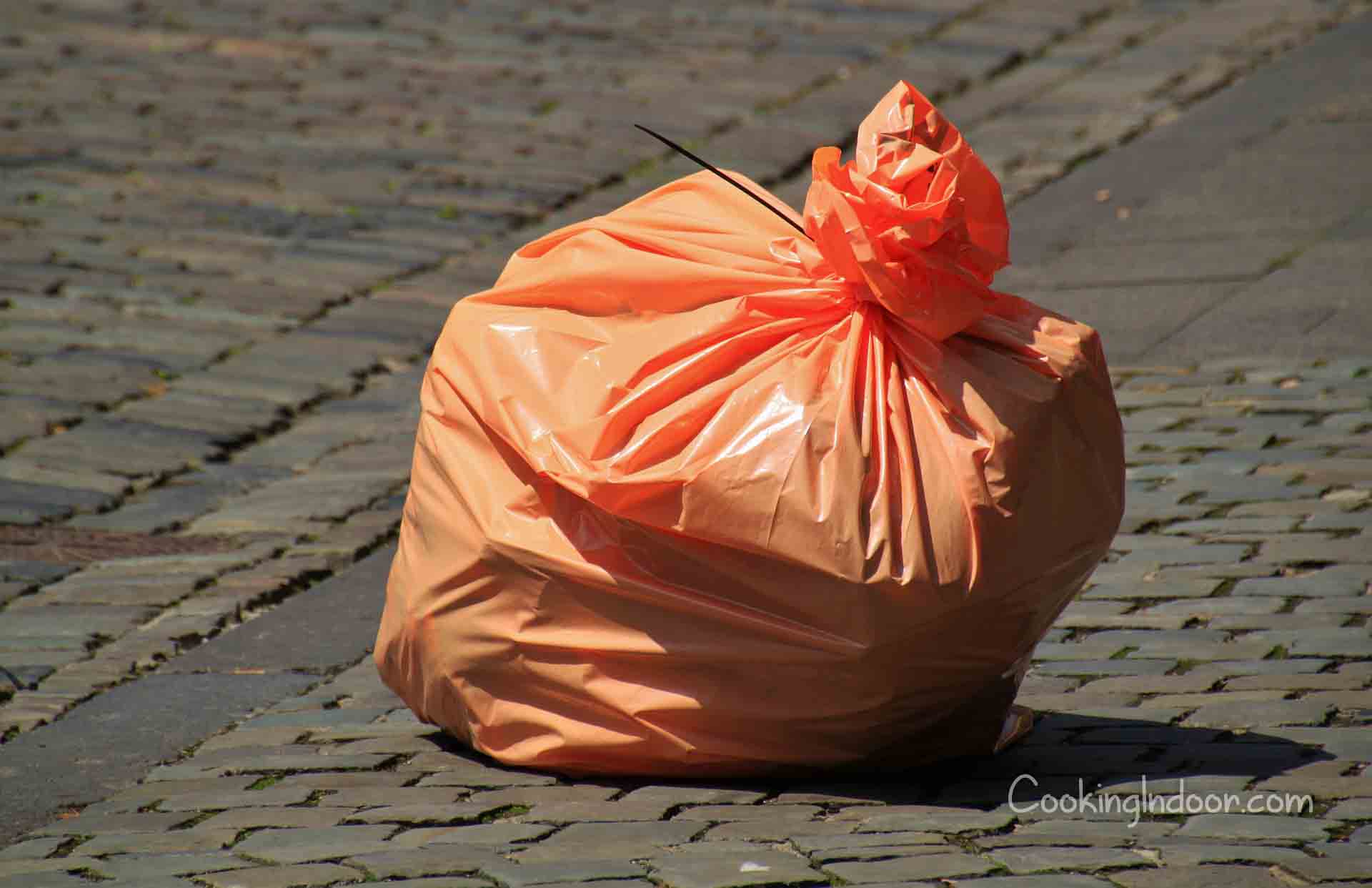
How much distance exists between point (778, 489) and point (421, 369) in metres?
3.69

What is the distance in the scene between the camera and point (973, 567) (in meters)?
3.25

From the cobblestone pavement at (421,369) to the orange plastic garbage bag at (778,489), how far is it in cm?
17

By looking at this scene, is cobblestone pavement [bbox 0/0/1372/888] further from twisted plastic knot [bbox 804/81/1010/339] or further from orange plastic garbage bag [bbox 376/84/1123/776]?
twisted plastic knot [bbox 804/81/1010/339]

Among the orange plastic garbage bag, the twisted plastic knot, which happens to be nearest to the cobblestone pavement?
the orange plastic garbage bag

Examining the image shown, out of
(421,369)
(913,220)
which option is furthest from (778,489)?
(421,369)

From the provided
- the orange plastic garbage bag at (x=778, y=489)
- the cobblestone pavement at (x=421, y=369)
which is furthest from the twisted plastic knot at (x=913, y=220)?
the cobblestone pavement at (x=421, y=369)

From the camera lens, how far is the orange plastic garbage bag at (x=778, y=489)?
3.27 m

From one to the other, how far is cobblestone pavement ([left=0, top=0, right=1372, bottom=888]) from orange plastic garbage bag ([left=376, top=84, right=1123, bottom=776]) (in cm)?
17

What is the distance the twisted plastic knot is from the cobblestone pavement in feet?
2.76

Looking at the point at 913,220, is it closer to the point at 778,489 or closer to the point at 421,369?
the point at 778,489

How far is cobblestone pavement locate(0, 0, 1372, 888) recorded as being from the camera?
3316mm

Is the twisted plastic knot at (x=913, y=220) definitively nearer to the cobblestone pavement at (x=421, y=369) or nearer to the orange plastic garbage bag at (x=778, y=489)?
the orange plastic garbage bag at (x=778, y=489)

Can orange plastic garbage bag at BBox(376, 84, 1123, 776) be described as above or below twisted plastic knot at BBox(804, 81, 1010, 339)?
below

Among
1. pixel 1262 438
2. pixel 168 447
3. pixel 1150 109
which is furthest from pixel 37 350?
pixel 1150 109
